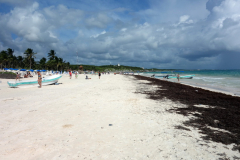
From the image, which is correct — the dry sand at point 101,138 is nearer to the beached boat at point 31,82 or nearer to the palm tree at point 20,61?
the beached boat at point 31,82

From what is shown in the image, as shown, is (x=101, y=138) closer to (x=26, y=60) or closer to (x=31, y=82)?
(x=31, y=82)

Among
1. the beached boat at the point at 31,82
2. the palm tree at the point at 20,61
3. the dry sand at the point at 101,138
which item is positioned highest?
the palm tree at the point at 20,61

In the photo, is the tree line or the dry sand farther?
the tree line

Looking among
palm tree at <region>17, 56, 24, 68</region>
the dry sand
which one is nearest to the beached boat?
the dry sand

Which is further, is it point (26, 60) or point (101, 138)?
point (26, 60)

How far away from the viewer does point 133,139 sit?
443 cm

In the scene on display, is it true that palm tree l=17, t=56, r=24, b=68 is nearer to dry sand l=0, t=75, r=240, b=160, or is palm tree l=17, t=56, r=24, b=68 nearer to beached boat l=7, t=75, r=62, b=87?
beached boat l=7, t=75, r=62, b=87

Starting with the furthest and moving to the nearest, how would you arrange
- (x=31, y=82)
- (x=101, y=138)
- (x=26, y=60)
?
(x=26, y=60) < (x=31, y=82) < (x=101, y=138)

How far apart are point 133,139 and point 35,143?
2876 mm

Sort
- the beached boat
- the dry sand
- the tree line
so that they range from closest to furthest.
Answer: the dry sand → the beached boat → the tree line

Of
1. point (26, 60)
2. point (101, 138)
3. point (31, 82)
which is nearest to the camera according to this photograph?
point (101, 138)

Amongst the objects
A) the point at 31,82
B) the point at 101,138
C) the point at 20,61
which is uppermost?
the point at 20,61

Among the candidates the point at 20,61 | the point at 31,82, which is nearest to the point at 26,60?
the point at 20,61

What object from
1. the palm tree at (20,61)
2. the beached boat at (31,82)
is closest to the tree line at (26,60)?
the palm tree at (20,61)
